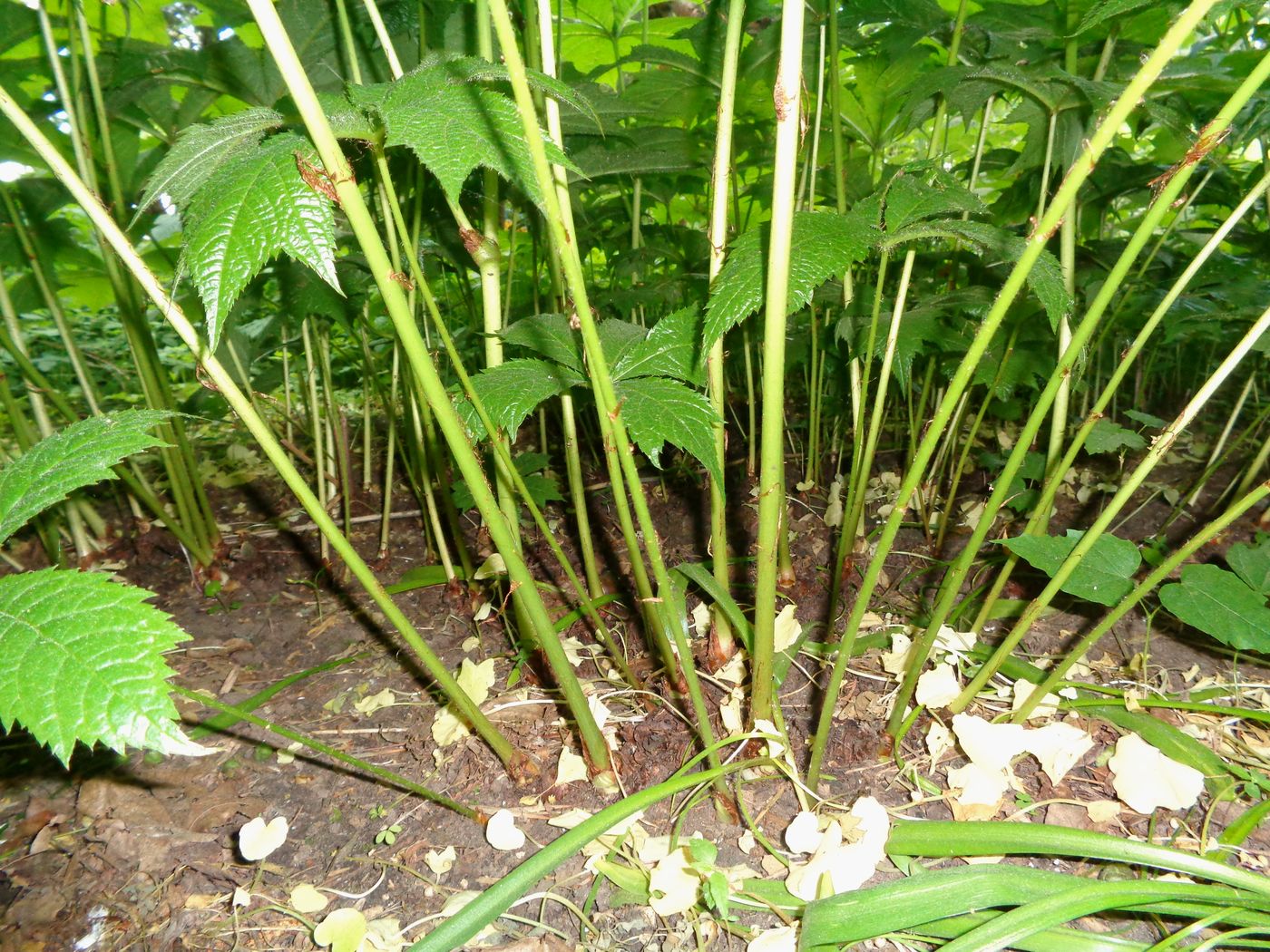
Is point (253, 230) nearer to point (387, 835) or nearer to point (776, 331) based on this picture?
point (776, 331)

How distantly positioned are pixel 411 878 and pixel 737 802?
0.40 metres

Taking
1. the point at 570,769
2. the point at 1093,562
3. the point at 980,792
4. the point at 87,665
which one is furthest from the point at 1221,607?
the point at 87,665

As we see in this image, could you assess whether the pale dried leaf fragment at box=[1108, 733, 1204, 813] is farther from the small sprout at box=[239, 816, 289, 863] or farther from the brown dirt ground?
the small sprout at box=[239, 816, 289, 863]

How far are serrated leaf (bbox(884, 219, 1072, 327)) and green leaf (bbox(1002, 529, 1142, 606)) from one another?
278 mm

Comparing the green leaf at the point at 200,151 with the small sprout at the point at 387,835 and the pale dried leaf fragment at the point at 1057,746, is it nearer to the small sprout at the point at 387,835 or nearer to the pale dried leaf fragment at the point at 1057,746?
the small sprout at the point at 387,835

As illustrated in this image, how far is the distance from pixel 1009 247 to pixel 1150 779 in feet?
2.05

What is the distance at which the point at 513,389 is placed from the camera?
0.74 metres

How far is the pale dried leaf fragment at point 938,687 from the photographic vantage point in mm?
892

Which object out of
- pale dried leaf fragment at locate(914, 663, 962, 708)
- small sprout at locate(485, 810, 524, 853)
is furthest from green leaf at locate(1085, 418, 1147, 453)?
small sprout at locate(485, 810, 524, 853)

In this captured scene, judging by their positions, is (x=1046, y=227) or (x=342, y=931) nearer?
(x=1046, y=227)

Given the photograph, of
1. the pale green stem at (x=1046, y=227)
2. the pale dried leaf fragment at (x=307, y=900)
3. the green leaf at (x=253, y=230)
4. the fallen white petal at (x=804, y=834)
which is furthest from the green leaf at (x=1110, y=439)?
the pale dried leaf fragment at (x=307, y=900)

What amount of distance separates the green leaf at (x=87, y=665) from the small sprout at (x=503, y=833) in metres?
0.46

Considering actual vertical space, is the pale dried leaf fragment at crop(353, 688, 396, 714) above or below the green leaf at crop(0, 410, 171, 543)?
below

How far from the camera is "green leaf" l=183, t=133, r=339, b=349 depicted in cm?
46
